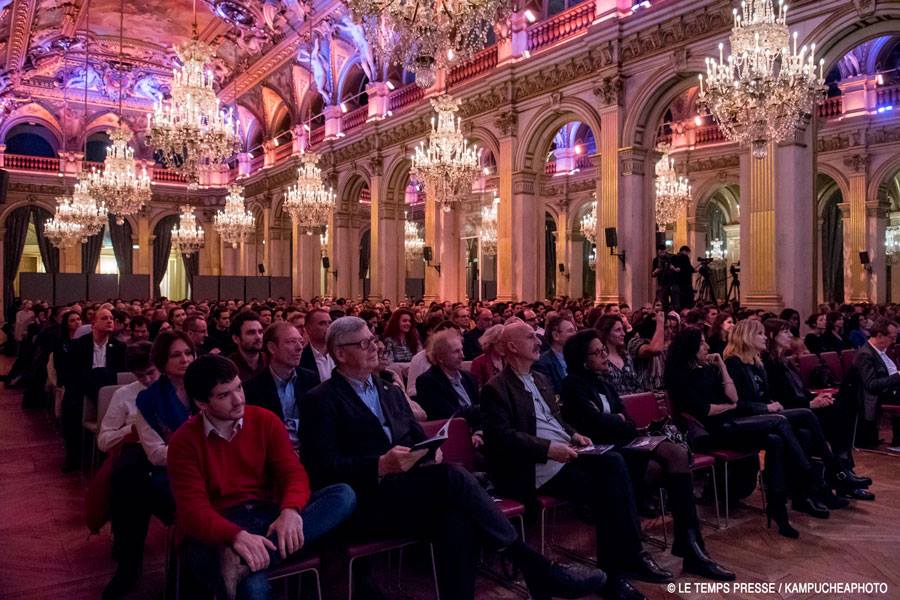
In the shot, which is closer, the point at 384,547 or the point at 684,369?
the point at 384,547

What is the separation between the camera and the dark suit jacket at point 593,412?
364cm

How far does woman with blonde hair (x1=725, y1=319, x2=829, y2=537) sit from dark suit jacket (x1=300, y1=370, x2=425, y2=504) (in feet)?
7.97

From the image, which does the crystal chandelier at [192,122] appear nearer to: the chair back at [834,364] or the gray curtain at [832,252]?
the chair back at [834,364]

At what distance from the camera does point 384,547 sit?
269 centimetres

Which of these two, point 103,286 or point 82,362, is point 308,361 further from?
point 103,286

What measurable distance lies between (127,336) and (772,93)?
7479mm

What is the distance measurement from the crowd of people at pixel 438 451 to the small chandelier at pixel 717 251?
47.8ft

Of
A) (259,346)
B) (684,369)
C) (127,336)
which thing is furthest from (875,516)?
(127,336)

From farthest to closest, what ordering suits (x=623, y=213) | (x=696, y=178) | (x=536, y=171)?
(x=696, y=178)
(x=536, y=171)
(x=623, y=213)

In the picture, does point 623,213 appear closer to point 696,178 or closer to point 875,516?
point 696,178

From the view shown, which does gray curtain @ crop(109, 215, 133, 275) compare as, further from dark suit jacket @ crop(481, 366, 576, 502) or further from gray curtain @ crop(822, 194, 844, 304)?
dark suit jacket @ crop(481, 366, 576, 502)

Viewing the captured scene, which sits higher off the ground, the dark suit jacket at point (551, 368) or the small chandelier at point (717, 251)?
the small chandelier at point (717, 251)

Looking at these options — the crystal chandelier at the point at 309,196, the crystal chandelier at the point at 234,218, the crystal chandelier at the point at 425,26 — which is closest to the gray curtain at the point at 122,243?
the crystal chandelier at the point at 234,218

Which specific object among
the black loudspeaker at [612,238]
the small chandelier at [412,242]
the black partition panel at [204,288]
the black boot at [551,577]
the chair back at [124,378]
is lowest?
the black boot at [551,577]
